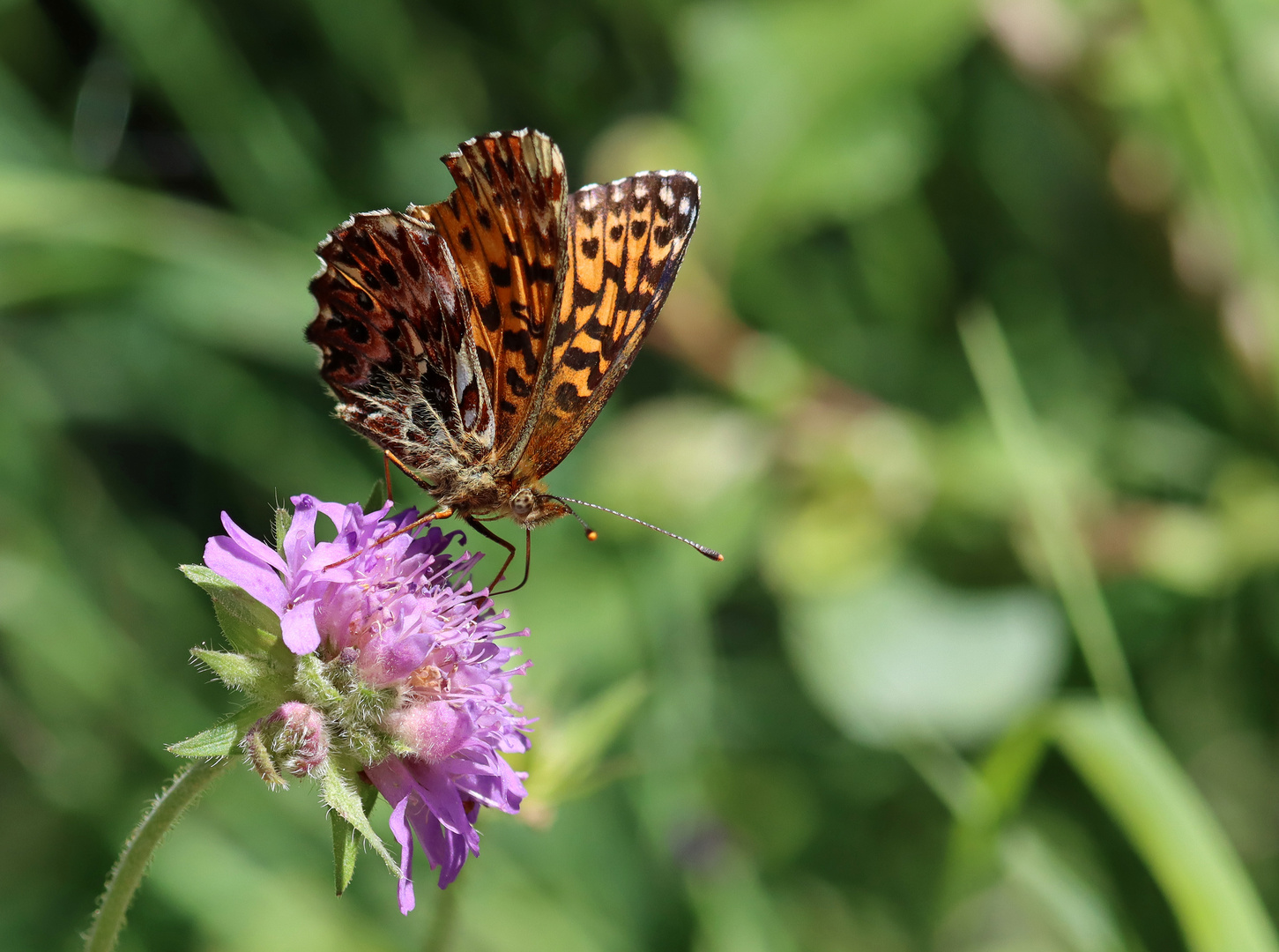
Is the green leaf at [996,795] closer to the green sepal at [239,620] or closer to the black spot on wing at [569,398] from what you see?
the black spot on wing at [569,398]

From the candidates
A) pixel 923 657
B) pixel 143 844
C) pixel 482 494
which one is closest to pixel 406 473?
pixel 482 494

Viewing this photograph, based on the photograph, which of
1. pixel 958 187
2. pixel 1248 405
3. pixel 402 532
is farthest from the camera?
pixel 958 187

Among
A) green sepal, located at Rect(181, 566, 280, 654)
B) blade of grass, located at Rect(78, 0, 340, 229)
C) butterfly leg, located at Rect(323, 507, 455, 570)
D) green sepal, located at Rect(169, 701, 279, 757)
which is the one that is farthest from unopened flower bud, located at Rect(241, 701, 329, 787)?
blade of grass, located at Rect(78, 0, 340, 229)

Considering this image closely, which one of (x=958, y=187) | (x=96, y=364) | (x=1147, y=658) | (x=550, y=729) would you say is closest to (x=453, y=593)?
(x=550, y=729)

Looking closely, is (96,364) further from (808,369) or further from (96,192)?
(808,369)

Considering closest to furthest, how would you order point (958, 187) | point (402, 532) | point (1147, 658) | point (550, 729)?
point (402, 532) < point (550, 729) < point (1147, 658) < point (958, 187)

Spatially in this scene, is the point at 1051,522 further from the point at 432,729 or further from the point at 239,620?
the point at 239,620

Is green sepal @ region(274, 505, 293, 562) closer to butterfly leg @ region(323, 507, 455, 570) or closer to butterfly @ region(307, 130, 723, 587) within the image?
butterfly leg @ region(323, 507, 455, 570)

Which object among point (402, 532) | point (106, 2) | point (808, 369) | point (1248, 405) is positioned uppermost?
point (106, 2)
